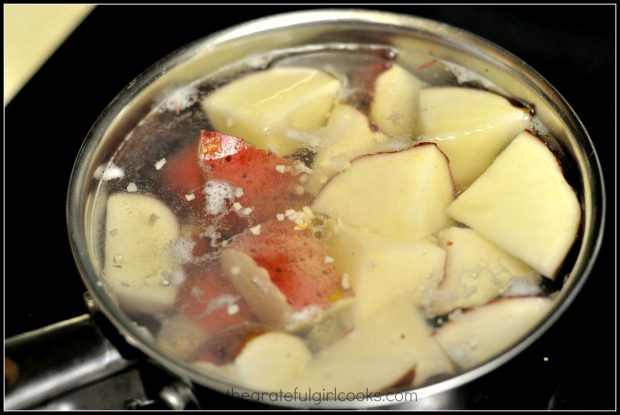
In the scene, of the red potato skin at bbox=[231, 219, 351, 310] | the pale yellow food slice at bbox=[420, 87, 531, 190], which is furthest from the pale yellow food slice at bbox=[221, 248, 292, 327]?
the pale yellow food slice at bbox=[420, 87, 531, 190]

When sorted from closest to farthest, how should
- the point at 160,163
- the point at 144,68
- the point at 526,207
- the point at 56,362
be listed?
the point at 56,362 → the point at 526,207 → the point at 160,163 → the point at 144,68

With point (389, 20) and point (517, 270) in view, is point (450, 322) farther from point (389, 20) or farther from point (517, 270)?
point (389, 20)

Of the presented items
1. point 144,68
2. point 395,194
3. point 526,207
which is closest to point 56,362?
point 395,194

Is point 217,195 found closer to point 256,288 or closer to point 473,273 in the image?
point 256,288

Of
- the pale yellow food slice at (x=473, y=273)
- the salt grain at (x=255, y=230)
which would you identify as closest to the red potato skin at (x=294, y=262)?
the salt grain at (x=255, y=230)

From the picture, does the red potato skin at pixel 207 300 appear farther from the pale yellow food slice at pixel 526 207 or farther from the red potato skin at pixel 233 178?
the pale yellow food slice at pixel 526 207

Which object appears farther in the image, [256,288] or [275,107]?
[275,107]
